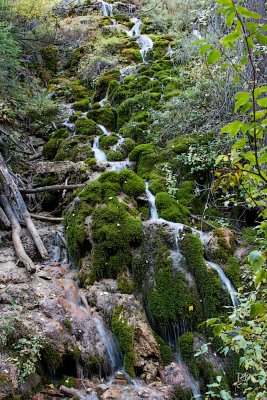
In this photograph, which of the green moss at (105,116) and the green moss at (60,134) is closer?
the green moss at (60,134)

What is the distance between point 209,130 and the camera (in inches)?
362

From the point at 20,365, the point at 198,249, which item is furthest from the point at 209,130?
the point at 20,365

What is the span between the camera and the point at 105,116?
1217cm

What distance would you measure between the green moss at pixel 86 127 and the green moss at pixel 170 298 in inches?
247

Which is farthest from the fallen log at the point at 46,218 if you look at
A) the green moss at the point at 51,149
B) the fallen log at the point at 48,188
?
the green moss at the point at 51,149

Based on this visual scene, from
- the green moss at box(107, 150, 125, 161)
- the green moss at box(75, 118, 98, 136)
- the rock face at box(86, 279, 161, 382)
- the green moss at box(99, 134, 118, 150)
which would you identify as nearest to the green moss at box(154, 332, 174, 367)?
the rock face at box(86, 279, 161, 382)

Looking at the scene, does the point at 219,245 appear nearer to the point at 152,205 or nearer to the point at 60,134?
the point at 152,205

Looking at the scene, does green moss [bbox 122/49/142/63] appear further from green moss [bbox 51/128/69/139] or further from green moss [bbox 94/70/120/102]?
green moss [bbox 51/128/69/139]

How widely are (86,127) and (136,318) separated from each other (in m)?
7.33

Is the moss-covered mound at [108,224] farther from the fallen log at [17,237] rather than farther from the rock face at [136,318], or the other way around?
the fallen log at [17,237]

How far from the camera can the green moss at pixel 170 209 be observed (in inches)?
293

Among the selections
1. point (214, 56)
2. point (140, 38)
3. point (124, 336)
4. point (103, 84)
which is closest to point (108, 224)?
point (124, 336)

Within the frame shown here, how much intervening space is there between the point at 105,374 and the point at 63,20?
17896 millimetres

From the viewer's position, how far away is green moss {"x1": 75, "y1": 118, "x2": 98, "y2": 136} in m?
11.4
